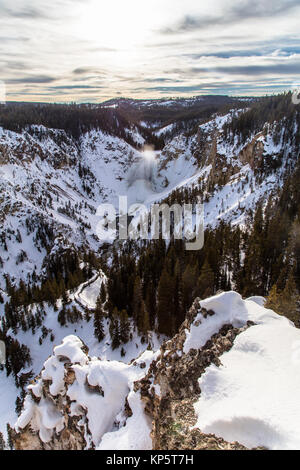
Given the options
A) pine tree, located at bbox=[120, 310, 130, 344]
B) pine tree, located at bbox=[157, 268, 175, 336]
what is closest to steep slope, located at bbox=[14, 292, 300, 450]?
Answer: pine tree, located at bbox=[120, 310, 130, 344]

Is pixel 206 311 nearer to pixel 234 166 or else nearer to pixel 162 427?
pixel 162 427

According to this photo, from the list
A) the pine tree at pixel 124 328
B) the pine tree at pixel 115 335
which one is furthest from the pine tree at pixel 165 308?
the pine tree at pixel 115 335

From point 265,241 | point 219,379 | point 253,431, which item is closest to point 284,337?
point 219,379

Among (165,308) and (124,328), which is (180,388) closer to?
(165,308)

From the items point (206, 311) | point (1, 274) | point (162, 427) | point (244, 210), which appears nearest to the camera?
point (162, 427)

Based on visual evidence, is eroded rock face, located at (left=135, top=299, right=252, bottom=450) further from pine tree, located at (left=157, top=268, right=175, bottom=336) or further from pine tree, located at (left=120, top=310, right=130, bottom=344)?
pine tree, located at (left=120, top=310, right=130, bottom=344)

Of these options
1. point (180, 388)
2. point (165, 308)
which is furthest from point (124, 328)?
point (180, 388)
